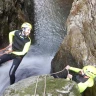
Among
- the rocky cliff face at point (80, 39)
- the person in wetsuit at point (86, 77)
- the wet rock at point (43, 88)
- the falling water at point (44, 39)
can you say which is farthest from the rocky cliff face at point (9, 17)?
the person in wetsuit at point (86, 77)

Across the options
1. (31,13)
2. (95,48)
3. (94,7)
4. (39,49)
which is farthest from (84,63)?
(31,13)

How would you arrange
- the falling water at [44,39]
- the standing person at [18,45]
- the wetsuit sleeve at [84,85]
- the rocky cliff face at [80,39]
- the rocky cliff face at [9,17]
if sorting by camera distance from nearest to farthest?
the wetsuit sleeve at [84,85], the standing person at [18,45], the rocky cliff face at [80,39], the falling water at [44,39], the rocky cliff face at [9,17]

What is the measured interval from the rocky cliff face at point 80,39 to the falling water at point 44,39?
2.20 metres

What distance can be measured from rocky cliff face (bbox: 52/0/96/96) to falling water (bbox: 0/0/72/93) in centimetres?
220

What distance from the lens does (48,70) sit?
1143 cm

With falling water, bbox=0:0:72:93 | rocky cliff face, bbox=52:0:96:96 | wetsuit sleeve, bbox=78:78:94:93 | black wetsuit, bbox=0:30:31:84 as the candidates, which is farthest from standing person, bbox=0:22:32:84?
falling water, bbox=0:0:72:93

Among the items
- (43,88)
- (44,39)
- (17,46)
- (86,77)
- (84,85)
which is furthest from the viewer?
(44,39)

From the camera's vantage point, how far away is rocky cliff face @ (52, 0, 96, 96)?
7682mm

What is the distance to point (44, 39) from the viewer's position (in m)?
15.5

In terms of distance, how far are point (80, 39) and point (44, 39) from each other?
285 inches

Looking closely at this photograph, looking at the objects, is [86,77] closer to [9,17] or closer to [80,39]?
[80,39]

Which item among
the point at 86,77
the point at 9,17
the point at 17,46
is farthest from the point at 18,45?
the point at 9,17

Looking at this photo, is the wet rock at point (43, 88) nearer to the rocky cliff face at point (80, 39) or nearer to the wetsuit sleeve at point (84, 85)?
the wetsuit sleeve at point (84, 85)

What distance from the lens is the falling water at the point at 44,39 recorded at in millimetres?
11437
